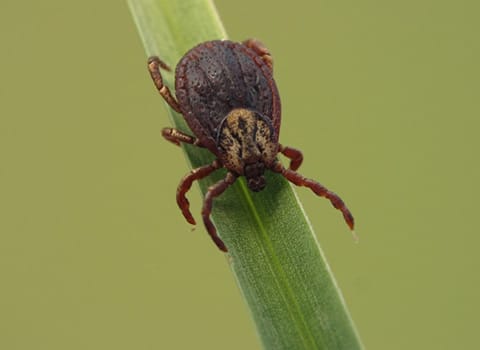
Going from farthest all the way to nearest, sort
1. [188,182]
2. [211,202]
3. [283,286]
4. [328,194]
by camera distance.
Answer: [328,194] → [188,182] → [211,202] → [283,286]

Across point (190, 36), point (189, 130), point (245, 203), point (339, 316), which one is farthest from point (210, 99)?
point (339, 316)

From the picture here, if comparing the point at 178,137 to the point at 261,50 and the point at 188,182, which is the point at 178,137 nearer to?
the point at 188,182

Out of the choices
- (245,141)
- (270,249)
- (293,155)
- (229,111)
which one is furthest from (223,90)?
(270,249)

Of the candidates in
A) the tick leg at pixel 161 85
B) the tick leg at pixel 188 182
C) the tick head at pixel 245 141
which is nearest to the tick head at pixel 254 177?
the tick head at pixel 245 141

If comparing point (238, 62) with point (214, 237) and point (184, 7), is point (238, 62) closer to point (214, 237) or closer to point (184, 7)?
point (184, 7)

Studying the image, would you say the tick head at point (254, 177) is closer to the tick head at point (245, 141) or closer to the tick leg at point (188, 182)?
the tick head at point (245, 141)

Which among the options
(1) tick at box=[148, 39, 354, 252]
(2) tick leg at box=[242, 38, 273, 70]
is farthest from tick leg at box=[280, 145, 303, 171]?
(2) tick leg at box=[242, 38, 273, 70]
